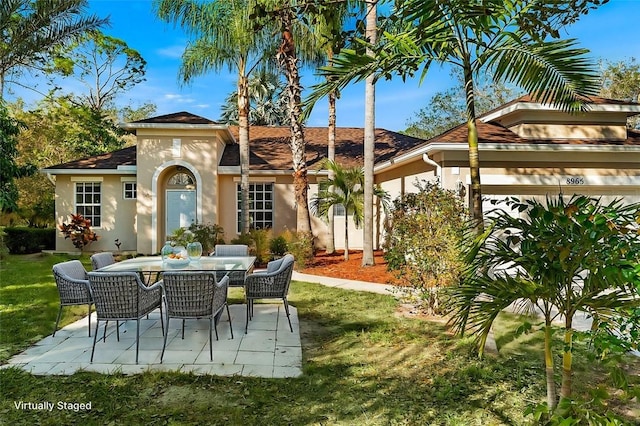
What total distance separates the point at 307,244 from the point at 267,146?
23.7 feet

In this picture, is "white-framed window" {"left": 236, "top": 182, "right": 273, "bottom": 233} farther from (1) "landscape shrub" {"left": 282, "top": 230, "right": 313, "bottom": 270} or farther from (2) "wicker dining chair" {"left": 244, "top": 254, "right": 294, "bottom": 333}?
(2) "wicker dining chair" {"left": 244, "top": 254, "right": 294, "bottom": 333}

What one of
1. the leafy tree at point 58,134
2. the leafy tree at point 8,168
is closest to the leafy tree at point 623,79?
the leafy tree at point 58,134

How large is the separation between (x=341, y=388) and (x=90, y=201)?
14736 millimetres

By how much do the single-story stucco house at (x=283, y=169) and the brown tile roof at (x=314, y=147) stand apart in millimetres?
50

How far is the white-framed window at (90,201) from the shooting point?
1547 centimetres

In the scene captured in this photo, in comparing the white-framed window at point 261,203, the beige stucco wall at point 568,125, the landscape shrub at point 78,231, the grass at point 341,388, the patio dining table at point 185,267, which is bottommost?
the grass at point 341,388

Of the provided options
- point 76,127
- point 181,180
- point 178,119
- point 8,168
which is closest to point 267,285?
point 178,119

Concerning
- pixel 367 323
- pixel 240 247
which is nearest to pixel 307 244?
pixel 240 247

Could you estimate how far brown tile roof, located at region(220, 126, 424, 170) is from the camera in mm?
16125

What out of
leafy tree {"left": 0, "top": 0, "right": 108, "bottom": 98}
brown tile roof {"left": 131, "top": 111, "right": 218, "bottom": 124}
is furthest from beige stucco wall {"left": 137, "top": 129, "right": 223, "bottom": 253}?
leafy tree {"left": 0, "top": 0, "right": 108, "bottom": 98}

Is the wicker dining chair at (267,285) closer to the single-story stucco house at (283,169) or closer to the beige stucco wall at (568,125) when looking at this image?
the single-story stucco house at (283,169)

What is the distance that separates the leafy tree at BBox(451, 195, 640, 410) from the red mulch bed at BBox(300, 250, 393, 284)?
665 cm

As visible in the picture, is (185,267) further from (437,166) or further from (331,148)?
(331,148)

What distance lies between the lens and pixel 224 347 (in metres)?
5.37
